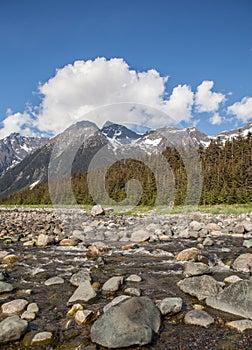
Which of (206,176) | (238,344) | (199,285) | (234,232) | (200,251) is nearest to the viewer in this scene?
(238,344)

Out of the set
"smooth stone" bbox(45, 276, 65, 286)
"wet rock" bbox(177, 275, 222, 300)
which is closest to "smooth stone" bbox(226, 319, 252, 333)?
"wet rock" bbox(177, 275, 222, 300)

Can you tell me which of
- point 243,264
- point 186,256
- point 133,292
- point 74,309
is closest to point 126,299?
point 74,309

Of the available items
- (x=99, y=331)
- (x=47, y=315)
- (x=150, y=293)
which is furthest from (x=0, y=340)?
(x=150, y=293)

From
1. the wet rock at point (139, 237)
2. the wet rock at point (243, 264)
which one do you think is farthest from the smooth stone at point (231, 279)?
Result: the wet rock at point (139, 237)

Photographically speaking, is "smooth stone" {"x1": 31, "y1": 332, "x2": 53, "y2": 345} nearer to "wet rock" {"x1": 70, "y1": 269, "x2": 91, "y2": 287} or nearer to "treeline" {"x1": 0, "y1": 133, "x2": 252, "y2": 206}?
"wet rock" {"x1": 70, "y1": 269, "x2": 91, "y2": 287}

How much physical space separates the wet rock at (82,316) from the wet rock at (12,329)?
1.12 m

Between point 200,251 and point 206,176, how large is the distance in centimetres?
3752

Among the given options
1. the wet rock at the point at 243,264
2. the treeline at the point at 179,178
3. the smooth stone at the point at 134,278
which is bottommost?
the smooth stone at the point at 134,278

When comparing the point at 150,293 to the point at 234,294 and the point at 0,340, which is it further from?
the point at 0,340

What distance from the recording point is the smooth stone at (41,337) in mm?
5719

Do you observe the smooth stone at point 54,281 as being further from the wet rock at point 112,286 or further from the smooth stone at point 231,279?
the smooth stone at point 231,279

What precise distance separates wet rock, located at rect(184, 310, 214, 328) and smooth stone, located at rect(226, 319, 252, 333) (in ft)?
1.39

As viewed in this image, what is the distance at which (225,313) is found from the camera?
6859 mm

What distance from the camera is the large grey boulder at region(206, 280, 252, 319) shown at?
22.1 ft
